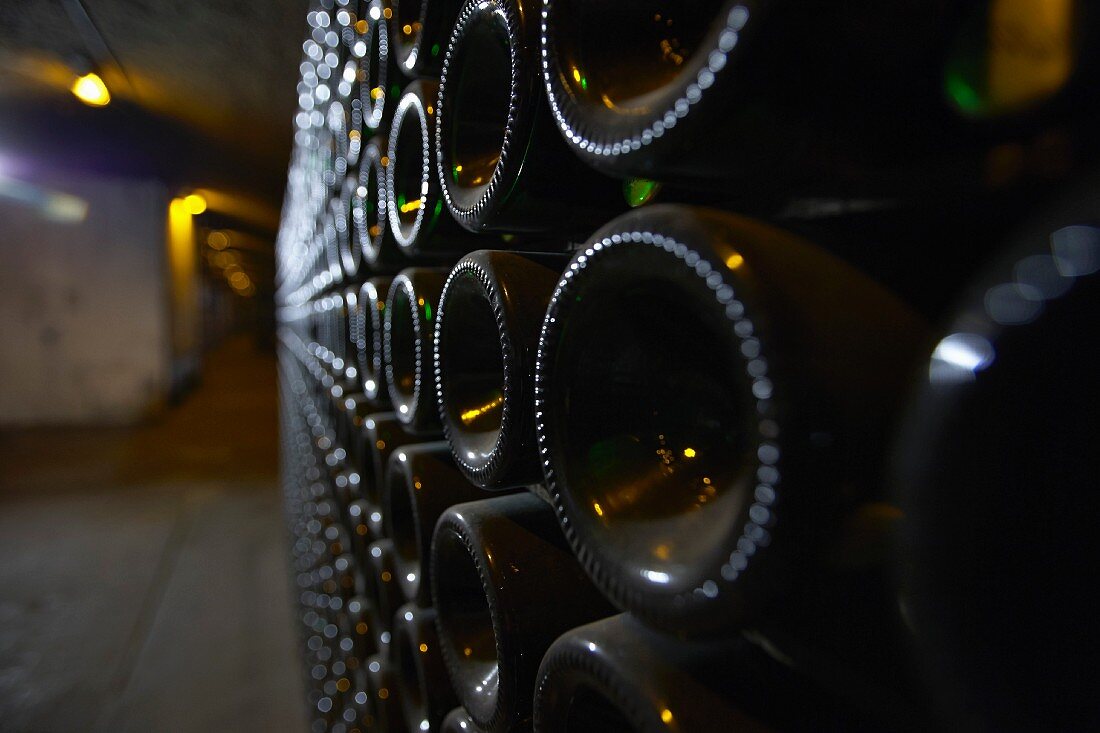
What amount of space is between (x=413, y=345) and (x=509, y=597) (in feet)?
1.55

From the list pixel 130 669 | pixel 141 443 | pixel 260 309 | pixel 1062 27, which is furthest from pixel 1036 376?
pixel 260 309

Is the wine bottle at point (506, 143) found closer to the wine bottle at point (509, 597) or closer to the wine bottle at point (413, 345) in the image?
the wine bottle at point (413, 345)

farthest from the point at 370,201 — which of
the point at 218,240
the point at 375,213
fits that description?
the point at 218,240

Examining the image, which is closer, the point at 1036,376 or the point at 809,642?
the point at 1036,376

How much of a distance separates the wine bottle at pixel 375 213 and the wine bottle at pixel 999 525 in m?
0.86

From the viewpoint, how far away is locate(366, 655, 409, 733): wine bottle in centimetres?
102

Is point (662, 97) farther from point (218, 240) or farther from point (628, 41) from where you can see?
point (218, 240)

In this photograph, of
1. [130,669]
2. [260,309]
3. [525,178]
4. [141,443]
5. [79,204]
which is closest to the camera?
[525,178]

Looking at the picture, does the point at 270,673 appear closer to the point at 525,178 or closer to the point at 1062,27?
the point at 525,178

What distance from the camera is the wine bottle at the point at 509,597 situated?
1.77 ft

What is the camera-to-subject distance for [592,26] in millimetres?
419

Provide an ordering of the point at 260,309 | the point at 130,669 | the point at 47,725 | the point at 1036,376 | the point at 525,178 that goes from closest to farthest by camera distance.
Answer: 1. the point at 1036,376
2. the point at 525,178
3. the point at 47,725
4. the point at 130,669
5. the point at 260,309

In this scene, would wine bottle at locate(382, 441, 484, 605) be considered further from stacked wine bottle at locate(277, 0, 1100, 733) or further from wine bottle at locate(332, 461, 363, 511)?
wine bottle at locate(332, 461, 363, 511)

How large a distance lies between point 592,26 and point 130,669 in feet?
8.61
